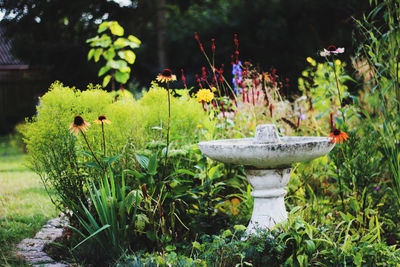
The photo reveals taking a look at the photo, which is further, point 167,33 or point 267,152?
point 167,33

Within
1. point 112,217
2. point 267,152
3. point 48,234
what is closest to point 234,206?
point 267,152

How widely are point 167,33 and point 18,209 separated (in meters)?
8.17

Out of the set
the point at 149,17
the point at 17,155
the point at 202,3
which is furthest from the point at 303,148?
the point at 202,3

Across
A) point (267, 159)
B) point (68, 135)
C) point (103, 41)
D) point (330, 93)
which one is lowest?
point (267, 159)

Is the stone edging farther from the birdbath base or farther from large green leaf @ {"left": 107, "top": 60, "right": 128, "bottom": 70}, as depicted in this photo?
large green leaf @ {"left": 107, "top": 60, "right": 128, "bottom": 70}

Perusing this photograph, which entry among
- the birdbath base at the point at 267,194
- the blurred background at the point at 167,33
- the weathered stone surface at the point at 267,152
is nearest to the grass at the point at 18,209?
the weathered stone surface at the point at 267,152

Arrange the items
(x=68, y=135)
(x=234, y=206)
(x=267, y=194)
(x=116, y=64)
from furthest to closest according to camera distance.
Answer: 1. (x=116, y=64)
2. (x=234, y=206)
3. (x=68, y=135)
4. (x=267, y=194)

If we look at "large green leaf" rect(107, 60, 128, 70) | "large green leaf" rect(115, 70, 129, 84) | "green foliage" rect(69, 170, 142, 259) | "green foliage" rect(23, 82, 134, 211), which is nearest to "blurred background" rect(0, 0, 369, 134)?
"large green leaf" rect(115, 70, 129, 84)

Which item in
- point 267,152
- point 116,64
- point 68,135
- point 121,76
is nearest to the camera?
point 267,152

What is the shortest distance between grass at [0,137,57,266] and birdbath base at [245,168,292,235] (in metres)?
1.63

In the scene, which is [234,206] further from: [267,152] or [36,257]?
[36,257]

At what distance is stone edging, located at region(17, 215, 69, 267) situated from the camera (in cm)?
290

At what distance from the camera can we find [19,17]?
10961 mm

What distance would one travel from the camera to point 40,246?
131 inches
